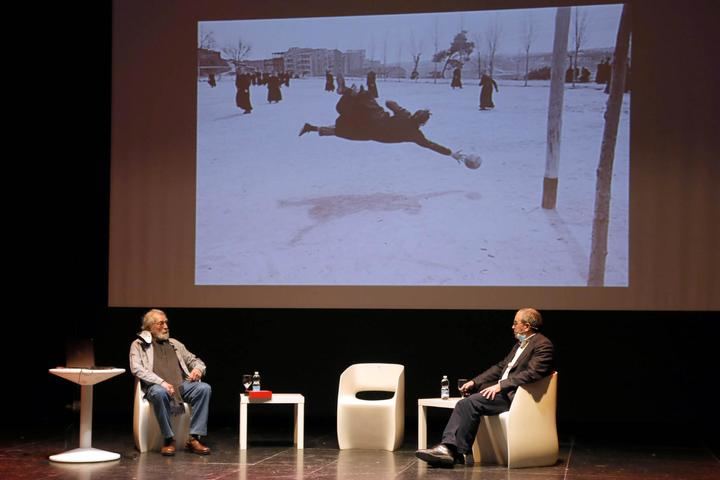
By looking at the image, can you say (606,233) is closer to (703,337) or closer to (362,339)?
(703,337)

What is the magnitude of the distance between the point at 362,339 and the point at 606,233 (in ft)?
7.36

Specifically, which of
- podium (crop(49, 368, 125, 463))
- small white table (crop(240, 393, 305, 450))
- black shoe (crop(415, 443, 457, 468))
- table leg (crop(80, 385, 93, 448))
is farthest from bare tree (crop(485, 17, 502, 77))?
table leg (crop(80, 385, 93, 448))

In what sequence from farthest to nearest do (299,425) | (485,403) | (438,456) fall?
(299,425) → (485,403) → (438,456)

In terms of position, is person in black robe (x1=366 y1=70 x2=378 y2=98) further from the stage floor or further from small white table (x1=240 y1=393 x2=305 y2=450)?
the stage floor

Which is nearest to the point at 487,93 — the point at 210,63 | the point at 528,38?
the point at 528,38

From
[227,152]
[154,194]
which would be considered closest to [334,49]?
[227,152]

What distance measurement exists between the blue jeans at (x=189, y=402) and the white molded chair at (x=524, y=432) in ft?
5.72

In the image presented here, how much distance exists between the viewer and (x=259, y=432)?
25.0 ft

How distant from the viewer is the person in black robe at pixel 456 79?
7.46 metres

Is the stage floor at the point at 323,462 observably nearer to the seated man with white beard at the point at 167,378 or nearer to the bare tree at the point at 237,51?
the seated man with white beard at the point at 167,378

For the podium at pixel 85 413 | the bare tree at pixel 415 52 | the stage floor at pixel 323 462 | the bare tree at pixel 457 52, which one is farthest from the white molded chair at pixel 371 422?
the bare tree at pixel 457 52

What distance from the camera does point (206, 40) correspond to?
7766mm

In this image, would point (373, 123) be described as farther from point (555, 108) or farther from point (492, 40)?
point (555, 108)

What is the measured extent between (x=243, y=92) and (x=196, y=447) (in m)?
2.84
